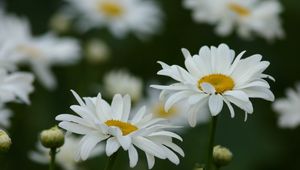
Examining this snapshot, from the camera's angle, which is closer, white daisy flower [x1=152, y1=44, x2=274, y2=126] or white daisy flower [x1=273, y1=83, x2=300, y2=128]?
white daisy flower [x1=152, y1=44, x2=274, y2=126]

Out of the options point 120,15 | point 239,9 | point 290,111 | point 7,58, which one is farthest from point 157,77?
point 7,58

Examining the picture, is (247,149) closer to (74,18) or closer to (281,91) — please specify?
(281,91)

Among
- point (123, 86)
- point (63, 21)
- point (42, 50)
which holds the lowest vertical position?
point (123, 86)

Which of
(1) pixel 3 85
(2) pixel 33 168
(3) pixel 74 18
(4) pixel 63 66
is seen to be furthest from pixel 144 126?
(3) pixel 74 18

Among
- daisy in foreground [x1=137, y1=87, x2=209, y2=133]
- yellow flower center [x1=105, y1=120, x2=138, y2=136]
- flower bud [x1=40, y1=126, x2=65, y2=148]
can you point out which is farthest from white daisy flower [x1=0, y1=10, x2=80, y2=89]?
yellow flower center [x1=105, y1=120, x2=138, y2=136]

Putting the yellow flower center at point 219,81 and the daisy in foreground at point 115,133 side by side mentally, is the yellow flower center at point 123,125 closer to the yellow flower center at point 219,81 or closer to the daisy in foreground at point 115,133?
the daisy in foreground at point 115,133

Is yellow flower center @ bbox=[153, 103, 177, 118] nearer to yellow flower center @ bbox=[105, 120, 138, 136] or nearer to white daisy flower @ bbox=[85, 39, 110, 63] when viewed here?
white daisy flower @ bbox=[85, 39, 110, 63]

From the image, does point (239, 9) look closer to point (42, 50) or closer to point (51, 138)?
point (42, 50)
